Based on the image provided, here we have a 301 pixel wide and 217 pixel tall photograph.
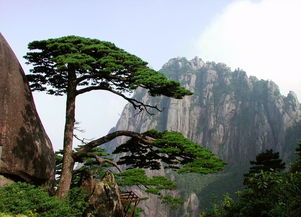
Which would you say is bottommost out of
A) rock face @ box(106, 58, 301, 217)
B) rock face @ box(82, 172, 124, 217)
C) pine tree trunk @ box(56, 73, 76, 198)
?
rock face @ box(82, 172, 124, 217)

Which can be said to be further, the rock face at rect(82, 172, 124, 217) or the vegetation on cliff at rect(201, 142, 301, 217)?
the vegetation on cliff at rect(201, 142, 301, 217)

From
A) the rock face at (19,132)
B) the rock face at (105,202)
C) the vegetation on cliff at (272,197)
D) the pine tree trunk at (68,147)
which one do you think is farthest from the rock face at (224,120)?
the rock face at (19,132)

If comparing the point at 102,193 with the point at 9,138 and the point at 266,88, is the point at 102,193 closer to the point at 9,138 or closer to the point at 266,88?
the point at 9,138

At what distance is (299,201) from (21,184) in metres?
11.0

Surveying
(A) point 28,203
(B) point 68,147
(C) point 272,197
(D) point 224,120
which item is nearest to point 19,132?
(B) point 68,147

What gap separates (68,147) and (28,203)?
3.74 metres

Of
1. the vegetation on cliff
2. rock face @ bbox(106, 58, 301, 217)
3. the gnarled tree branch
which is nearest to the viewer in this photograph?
the gnarled tree branch

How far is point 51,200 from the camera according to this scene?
10.1m

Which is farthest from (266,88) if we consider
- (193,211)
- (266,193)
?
(266,193)

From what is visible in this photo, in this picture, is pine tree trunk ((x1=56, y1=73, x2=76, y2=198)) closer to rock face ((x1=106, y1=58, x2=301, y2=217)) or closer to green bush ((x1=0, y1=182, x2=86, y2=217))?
green bush ((x1=0, y1=182, x2=86, y2=217))

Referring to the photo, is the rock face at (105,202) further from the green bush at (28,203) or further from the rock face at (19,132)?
the rock face at (19,132)

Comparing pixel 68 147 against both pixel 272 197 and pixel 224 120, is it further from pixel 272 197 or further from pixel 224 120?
pixel 224 120

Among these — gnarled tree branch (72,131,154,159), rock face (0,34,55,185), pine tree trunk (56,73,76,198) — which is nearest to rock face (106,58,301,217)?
gnarled tree branch (72,131,154,159)

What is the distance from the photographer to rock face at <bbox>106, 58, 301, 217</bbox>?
351ft
